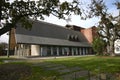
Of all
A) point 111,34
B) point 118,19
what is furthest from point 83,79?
point 111,34

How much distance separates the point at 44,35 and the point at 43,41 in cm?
361

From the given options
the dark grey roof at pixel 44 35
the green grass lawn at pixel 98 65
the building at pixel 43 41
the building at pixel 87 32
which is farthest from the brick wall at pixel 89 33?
the green grass lawn at pixel 98 65

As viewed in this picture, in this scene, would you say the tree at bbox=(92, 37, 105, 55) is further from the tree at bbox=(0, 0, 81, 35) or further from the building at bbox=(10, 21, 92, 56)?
the tree at bbox=(0, 0, 81, 35)

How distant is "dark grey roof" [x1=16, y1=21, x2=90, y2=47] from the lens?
41372 mm

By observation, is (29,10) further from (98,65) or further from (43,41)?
(43,41)

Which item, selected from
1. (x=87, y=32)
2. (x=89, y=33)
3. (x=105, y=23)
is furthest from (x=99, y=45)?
(x=87, y=32)

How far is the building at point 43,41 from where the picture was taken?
4181cm

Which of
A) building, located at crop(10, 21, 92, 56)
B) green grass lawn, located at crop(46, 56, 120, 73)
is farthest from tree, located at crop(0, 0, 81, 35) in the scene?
building, located at crop(10, 21, 92, 56)

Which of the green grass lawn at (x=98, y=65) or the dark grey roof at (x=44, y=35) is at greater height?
the dark grey roof at (x=44, y=35)

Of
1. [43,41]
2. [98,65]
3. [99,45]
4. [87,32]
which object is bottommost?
[98,65]

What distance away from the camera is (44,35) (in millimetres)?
47969

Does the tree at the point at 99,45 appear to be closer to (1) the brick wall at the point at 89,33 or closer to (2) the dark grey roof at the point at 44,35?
(2) the dark grey roof at the point at 44,35

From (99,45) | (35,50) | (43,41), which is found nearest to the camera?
(99,45)

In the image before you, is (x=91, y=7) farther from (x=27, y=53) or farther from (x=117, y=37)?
(x=27, y=53)
